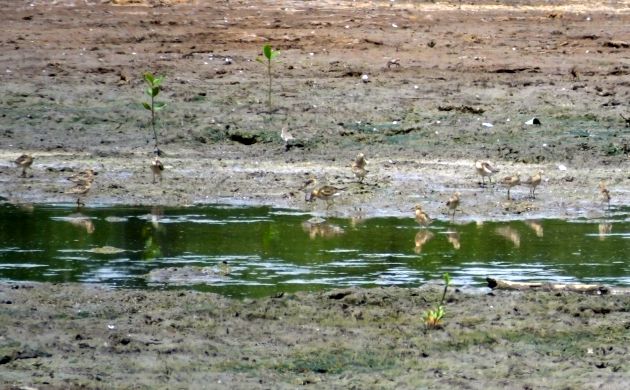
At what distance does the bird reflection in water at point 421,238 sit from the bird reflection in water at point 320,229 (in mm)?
774

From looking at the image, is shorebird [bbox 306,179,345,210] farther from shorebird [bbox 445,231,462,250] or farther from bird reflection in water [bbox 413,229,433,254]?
shorebird [bbox 445,231,462,250]

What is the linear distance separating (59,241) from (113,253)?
922 millimetres

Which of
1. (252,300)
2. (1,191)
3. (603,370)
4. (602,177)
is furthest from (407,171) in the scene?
(603,370)

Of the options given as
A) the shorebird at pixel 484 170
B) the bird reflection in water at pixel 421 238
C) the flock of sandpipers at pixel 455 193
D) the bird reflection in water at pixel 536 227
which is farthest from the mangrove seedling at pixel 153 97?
the bird reflection in water at pixel 536 227

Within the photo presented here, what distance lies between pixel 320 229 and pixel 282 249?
3.92 feet

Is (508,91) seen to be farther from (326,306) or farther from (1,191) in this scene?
(326,306)

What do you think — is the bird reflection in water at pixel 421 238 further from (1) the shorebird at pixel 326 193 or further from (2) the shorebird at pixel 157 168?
(2) the shorebird at pixel 157 168

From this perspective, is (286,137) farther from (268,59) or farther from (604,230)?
(604,230)

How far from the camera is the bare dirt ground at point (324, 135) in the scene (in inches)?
362

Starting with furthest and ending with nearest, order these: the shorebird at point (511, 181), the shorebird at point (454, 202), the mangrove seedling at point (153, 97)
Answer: the mangrove seedling at point (153, 97)
the shorebird at point (511, 181)
the shorebird at point (454, 202)

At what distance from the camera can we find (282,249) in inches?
523

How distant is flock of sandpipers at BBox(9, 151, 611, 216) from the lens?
1512cm

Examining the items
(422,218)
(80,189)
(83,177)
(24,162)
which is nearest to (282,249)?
(422,218)

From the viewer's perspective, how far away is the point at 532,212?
608 inches
